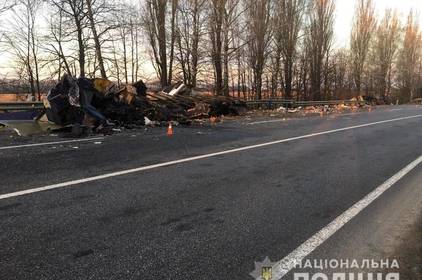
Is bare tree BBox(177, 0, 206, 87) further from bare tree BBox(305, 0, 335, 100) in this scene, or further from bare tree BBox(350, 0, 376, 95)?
bare tree BBox(350, 0, 376, 95)

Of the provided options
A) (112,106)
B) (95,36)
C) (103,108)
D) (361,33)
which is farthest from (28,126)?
(361,33)

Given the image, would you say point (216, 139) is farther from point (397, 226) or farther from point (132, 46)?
point (132, 46)

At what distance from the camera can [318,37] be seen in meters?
44.2

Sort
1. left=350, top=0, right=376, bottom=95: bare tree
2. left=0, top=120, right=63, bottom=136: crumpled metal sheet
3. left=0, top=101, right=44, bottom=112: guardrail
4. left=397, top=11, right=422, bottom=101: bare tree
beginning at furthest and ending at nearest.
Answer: left=397, top=11, right=422, bottom=101: bare tree, left=350, top=0, right=376, bottom=95: bare tree, left=0, top=101, right=44, bottom=112: guardrail, left=0, top=120, right=63, bottom=136: crumpled metal sheet

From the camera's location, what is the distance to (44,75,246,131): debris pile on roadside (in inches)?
534

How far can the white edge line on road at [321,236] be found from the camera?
3.66m

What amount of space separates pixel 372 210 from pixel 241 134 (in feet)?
25.8

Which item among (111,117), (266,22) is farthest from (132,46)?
(111,117)

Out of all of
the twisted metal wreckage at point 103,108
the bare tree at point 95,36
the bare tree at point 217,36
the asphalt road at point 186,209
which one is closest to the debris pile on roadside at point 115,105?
the twisted metal wreckage at point 103,108

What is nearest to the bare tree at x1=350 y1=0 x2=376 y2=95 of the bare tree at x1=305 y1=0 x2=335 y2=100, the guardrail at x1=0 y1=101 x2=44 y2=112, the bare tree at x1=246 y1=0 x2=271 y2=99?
the bare tree at x1=305 y1=0 x2=335 y2=100

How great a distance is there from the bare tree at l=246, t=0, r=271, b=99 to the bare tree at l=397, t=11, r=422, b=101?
42.6 metres

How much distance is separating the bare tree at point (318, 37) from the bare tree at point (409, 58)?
2925 cm

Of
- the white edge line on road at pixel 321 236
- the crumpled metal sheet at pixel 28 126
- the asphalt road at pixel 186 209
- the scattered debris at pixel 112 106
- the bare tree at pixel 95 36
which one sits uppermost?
the bare tree at pixel 95 36

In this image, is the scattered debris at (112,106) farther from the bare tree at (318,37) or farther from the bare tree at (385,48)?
the bare tree at (385,48)
